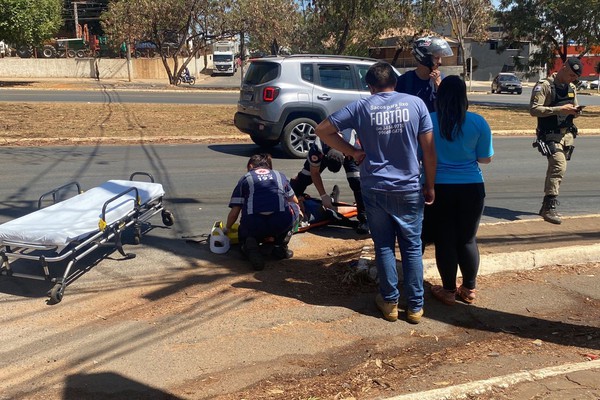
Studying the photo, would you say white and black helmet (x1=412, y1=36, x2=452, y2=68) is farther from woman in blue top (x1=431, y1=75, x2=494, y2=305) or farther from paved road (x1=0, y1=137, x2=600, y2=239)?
paved road (x1=0, y1=137, x2=600, y2=239)

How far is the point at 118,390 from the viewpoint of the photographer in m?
3.55

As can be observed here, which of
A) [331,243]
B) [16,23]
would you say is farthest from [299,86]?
[16,23]

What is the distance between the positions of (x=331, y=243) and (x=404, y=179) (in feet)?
7.74

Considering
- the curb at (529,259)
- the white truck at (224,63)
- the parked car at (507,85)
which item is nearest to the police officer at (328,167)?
the curb at (529,259)

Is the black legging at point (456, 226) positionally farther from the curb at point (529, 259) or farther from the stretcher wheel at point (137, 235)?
the stretcher wheel at point (137, 235)

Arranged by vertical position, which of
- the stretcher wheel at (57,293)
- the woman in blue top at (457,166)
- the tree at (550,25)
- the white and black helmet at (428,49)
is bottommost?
the stretcher wheel at (57,293)

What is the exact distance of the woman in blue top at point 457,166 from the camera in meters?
4.35

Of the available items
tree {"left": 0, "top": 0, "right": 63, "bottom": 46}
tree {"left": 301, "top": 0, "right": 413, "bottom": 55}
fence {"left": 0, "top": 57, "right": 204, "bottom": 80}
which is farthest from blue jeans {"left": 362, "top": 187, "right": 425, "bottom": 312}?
fence {"left": 0, "top": 57, "right": 204, "bottom": 80}

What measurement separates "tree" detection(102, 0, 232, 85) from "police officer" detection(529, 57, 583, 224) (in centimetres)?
3058

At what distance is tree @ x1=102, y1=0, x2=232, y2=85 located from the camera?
3472cm

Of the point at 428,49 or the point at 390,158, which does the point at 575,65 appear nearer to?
the point at 428,49

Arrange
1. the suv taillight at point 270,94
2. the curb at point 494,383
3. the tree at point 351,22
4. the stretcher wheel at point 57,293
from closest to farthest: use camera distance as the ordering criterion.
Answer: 1. the curb at point 494,383
2. the stretcher wheel at point 57,293
3. the suv taillight at point 270,94
4. the tree at point 351,22

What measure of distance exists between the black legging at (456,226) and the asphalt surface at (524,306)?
363 millimetres

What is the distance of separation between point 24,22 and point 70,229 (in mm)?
30306
